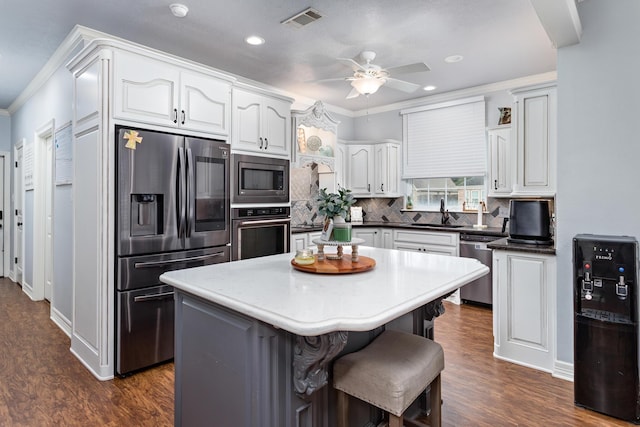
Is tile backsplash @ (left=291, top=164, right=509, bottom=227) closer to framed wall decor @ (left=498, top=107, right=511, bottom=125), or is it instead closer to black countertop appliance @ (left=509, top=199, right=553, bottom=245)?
framed wall decor @ (left=498, top=107, right=511, bottom=125)

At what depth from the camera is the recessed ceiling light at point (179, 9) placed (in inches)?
109

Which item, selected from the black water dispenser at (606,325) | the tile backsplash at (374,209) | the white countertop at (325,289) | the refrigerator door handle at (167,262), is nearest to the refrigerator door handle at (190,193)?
the refrigerator door handle at (167,262)

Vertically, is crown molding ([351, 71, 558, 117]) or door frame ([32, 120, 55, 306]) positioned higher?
crown molding ([351, 71, 558, 117])

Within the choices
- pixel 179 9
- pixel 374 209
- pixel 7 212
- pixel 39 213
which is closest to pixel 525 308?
pixel 374 209

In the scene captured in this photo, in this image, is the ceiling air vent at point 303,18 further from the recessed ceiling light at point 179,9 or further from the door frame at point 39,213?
the door frame at point 39,213

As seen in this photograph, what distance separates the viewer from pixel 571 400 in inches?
92.9

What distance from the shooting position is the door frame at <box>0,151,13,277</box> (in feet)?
19.1

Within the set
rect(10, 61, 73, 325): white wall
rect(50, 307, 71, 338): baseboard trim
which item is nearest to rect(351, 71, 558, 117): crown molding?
rect(10, 61, 73, 325): white wall

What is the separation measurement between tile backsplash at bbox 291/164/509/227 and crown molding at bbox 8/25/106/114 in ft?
9.10

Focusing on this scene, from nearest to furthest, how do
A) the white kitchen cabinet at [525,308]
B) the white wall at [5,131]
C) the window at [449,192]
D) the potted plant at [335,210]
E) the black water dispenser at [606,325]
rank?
the potted plant at [335,210], the black water dispenser at [606,325], the white kitchen cabinet at [525,308], the window at [449,192], the white wall at [5,131]

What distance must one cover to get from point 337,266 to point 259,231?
1904 millimetres

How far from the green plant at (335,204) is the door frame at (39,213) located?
4.22 meters

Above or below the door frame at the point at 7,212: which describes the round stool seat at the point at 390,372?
below

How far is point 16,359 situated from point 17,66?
3.16 meters
